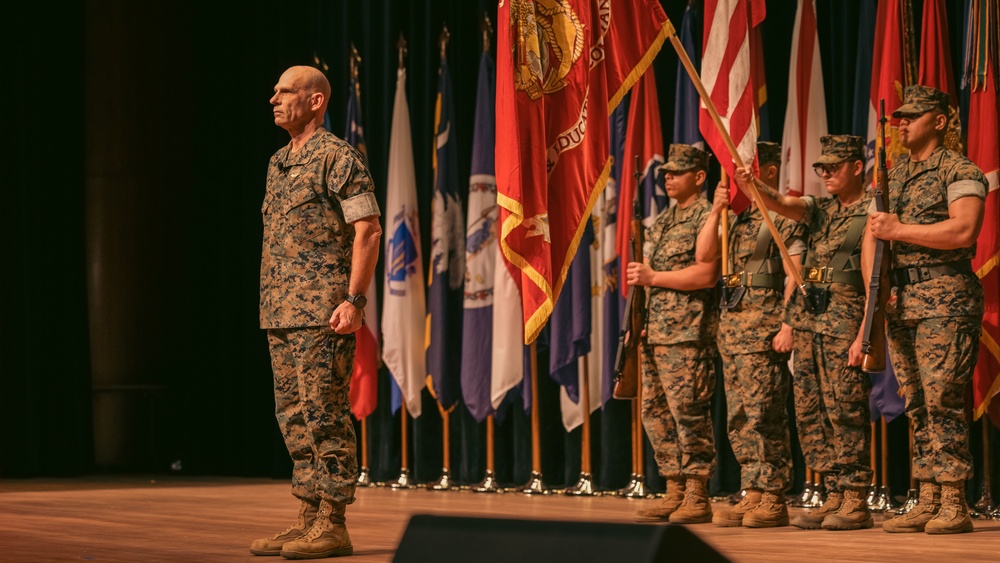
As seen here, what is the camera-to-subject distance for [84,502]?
6.54m

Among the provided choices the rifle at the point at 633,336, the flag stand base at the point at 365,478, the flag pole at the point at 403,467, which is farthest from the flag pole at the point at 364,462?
the rifle at the point at 633,336

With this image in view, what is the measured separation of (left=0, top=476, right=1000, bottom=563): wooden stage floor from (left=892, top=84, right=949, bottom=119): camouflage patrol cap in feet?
5.18

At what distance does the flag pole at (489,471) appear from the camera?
24.0ft

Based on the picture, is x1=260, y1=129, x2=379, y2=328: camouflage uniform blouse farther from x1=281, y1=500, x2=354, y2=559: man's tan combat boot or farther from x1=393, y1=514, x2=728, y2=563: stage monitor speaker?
x1=393, y1=514, x2=728, y2=563: stage monitor speaker

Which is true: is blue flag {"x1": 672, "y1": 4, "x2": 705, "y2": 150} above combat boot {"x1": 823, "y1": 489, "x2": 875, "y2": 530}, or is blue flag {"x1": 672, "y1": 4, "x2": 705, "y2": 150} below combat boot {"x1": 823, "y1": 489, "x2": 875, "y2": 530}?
above

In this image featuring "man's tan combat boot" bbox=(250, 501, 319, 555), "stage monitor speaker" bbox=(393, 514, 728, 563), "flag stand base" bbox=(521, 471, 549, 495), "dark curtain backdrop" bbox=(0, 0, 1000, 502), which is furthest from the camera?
"dark curtain backdrop" bbox=(0, 0, 1000, 502)

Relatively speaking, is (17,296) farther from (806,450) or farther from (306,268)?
(806,450)

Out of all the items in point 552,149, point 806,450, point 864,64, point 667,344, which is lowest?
point 806,450

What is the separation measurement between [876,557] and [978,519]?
6.01 feet

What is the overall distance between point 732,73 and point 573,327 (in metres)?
1.76

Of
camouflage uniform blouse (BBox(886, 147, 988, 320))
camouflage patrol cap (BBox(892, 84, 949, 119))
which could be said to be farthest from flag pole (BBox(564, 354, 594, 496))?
camouflage patrol cap (BBox(892, 84, 949, 119))

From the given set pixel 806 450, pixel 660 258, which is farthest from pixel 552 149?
pixel 806 450

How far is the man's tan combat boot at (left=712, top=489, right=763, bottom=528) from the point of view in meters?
5.23

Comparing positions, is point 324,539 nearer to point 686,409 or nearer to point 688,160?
point 686,409
